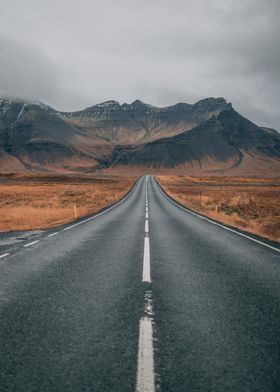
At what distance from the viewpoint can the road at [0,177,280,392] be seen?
3301mm

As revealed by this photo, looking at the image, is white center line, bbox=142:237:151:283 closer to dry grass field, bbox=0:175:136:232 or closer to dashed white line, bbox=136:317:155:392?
dashed white line, bbox=136:317:155:392

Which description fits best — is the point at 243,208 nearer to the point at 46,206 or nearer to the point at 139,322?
the point at 46,206

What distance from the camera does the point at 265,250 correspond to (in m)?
10.5

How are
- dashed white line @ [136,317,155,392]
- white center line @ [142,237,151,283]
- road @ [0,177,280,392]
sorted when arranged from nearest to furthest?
dashed white line @ [136,317,155,392]
road @ [0,177,280,392]
white center line @ [142,237,151,283]

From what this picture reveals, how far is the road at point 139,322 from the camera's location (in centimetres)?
330

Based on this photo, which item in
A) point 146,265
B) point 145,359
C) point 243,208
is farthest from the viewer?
point 243,208

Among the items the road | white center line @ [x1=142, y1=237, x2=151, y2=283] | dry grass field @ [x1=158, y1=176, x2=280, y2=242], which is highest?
the road

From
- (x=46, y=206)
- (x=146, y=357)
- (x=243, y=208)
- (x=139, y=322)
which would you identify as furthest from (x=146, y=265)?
(x=46, y=206)

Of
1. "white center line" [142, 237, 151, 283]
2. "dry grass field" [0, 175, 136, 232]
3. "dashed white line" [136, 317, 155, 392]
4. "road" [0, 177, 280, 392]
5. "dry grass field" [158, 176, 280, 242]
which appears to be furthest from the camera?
"dry grass field" [0, 175, 136, 232]

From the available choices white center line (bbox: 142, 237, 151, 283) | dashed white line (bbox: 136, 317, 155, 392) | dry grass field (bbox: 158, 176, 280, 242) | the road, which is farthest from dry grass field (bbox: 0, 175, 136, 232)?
dashed white line (bbox: 136, 317, 155, 392)

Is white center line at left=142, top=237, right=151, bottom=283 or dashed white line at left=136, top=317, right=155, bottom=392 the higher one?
dashed white line at left=136, top=317, right=155, bottom=392

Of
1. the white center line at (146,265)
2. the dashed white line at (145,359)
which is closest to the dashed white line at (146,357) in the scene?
the dashed white line at (145,359)

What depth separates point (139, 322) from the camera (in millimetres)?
4715

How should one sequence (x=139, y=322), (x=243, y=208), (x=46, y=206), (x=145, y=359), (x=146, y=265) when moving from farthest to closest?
(x=46, y=206), (x=243, y=208), (x=146, y=265), (x=139, y=322), (x=145, y=359)
